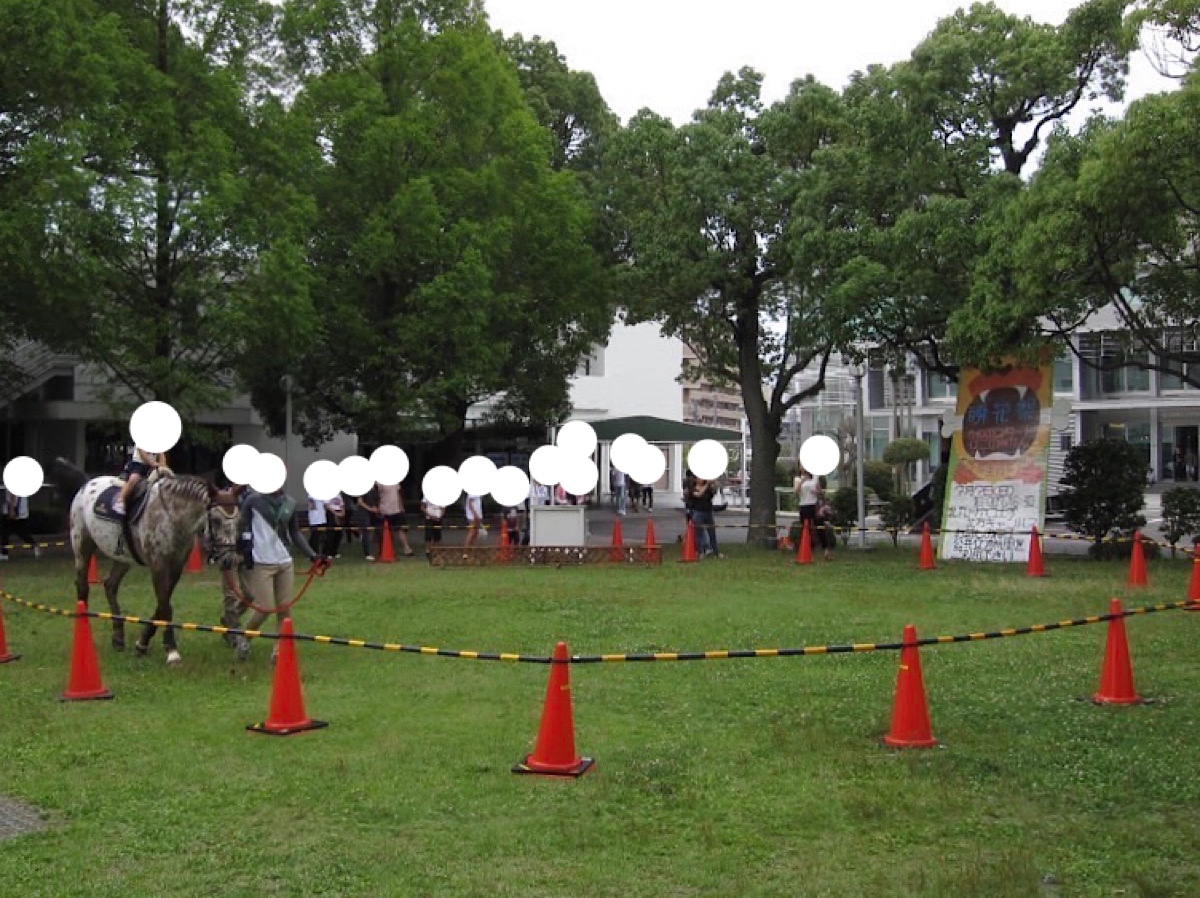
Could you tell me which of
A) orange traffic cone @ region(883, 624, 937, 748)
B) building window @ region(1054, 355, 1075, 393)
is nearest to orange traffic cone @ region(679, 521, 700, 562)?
orange traffic cone @ region(883, 624, 937, 748)

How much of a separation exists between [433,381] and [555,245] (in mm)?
4207

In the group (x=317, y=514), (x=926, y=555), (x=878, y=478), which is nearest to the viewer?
(x=926, y=555)

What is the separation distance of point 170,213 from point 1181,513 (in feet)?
62.2

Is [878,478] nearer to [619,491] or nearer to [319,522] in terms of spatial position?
[619,491]

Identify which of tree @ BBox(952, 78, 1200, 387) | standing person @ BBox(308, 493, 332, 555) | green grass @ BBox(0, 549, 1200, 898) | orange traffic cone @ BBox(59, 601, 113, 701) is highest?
tree @ BBox(952, 78, 1200, 387)

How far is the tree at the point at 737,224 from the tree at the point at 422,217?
7.44 feet

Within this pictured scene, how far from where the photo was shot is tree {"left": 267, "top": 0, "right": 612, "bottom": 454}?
24.6 metres

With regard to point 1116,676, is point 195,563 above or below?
above

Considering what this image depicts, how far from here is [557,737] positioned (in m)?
7.20

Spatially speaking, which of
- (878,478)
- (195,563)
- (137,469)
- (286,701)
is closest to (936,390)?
(878,478)

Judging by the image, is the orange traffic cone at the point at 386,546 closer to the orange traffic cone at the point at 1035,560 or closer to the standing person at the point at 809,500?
the standing person at the point at 809,500

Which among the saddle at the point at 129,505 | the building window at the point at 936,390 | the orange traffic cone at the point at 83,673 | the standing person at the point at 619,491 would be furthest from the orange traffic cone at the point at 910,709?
the building window at the point at 936,390

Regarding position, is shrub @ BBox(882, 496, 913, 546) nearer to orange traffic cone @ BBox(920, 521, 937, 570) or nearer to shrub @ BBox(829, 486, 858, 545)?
shrub @ BBox(829, 486, 858, 545)

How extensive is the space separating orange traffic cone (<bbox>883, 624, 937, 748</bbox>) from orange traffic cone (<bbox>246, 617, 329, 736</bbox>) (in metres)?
4.06
